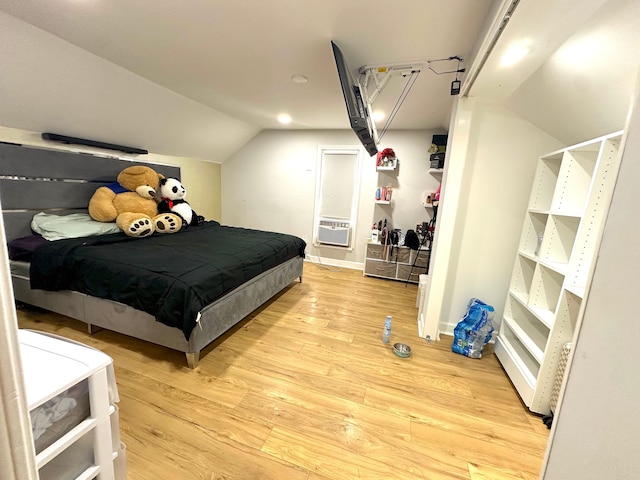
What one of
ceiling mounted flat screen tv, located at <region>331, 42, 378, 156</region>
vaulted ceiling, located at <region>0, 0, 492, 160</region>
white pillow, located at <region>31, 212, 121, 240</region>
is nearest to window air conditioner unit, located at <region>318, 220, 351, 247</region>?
vaulted ceiling, located at <region>0, 0, 492, 160</region>

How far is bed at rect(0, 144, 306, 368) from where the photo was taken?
1.90 m

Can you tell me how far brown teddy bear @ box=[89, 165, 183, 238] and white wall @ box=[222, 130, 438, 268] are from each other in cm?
193

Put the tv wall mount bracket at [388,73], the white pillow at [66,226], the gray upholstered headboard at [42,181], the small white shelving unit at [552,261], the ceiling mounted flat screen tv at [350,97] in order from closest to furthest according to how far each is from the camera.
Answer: the small white shelving unit at [552,261] < the ceiling mounted flat screen tv at [350,97] < the tv wall mount bracket at [388,73] < the gray upholstered headboard at [42,181] < the white pillow at [66,226]

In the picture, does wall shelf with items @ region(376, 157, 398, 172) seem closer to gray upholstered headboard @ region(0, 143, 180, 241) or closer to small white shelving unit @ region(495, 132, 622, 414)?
small white shelving unit @ region(495, 132, 622, 414)

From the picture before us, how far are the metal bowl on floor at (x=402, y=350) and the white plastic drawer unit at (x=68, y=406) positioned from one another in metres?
1.92

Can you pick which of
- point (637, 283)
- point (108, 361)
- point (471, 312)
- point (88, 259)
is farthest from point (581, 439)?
point (88, 259)

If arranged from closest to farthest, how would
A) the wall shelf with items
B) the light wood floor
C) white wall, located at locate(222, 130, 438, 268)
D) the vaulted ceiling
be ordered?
1. the light wood floor
2. the vaulted ceiling
3. the wall shelf with items
4. white wall, located at locate(222, 130, 438, 268)

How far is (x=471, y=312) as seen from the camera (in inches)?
91.6

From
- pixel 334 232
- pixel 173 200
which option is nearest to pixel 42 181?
pixel 173 200

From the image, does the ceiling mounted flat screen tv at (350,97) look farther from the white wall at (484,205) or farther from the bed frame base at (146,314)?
the bed frame base at (146,314)

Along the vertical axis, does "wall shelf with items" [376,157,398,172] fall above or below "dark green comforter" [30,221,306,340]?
above

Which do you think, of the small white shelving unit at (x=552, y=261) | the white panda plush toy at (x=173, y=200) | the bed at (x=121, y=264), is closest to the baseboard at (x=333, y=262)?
the bed at (x=121, y=264)

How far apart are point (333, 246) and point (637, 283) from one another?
14.2ft

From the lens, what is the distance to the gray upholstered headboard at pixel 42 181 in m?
2.53
